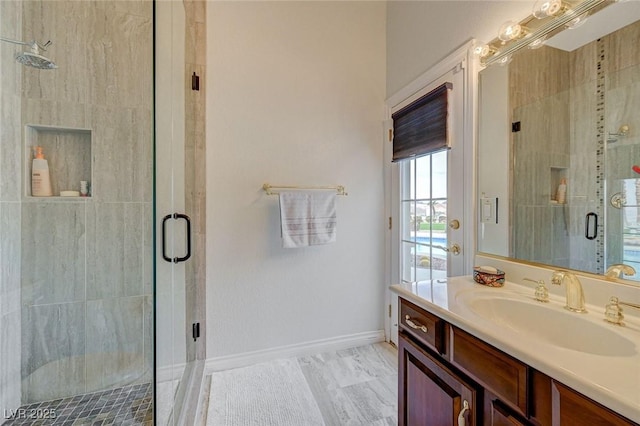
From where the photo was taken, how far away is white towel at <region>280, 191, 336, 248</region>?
193 cm

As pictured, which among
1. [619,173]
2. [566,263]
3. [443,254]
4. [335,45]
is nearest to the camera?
[619,173]

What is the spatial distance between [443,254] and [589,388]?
1218mm

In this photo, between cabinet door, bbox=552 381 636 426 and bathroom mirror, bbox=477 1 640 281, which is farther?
bathroom mirror, bbox=477 1 640 281

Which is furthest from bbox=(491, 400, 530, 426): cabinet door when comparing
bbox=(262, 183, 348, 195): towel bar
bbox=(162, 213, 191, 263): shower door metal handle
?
bbox=(262, 183, 348, 195): towel bar

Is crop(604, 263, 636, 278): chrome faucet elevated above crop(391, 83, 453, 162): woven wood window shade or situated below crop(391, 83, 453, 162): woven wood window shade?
below

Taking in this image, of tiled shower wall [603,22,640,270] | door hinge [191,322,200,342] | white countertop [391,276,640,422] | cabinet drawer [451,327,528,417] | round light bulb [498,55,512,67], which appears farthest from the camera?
door hinge [191,322,200,342]

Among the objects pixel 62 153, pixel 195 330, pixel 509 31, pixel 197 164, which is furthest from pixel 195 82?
pixel 509 31

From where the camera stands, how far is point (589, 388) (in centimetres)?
50

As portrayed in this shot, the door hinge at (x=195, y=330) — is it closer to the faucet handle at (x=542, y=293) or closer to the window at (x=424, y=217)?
the window at (x=424, y=217)

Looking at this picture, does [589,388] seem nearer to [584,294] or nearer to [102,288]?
[584,294]

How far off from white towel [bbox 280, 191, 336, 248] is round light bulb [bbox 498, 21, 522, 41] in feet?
4.31

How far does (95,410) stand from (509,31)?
2772 mm

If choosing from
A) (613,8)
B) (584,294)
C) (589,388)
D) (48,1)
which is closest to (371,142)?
(613,8)

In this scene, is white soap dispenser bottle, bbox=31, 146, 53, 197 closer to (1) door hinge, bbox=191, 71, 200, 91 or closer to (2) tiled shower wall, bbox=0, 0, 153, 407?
(2) tiled shower wall, bbox=0, 0, 153, 407
